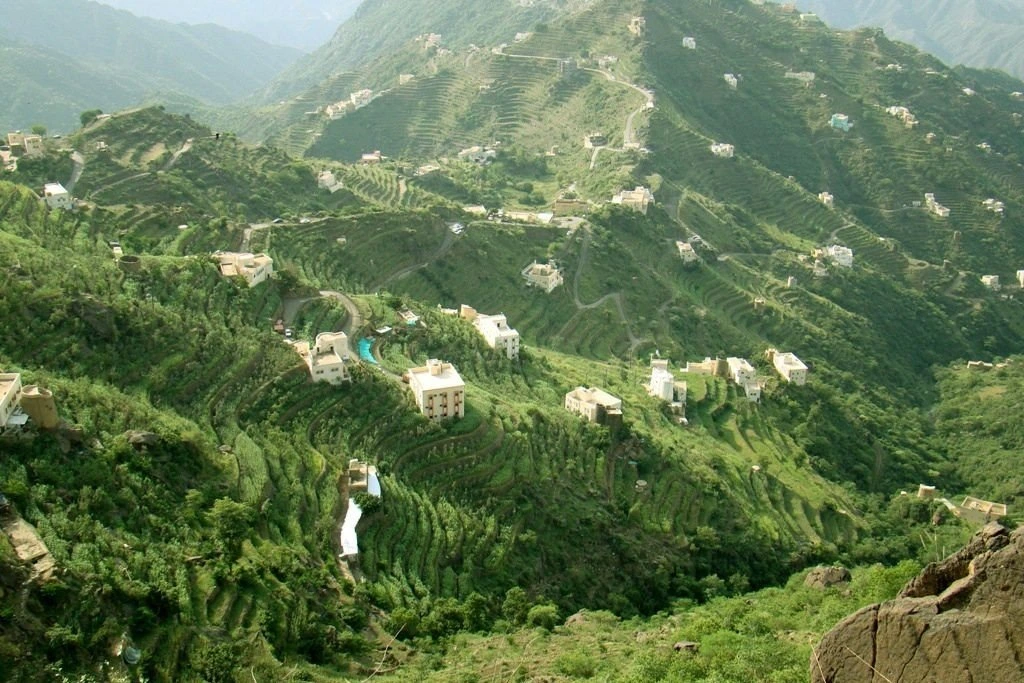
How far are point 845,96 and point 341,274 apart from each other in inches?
2755

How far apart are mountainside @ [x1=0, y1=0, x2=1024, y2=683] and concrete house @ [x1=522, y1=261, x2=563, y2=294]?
4.41 feet

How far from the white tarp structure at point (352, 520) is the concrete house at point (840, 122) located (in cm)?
7961

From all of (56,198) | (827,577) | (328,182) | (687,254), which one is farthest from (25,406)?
(687,254)

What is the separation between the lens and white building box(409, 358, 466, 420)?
→ 102 ft

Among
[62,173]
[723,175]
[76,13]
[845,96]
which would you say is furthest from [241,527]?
[76,13]

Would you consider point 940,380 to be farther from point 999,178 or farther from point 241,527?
point 241,527

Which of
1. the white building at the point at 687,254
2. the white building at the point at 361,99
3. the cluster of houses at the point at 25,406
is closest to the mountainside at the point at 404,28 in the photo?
the white building at the point at 361,99

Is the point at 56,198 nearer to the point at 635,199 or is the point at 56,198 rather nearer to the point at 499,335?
the point at 499,335

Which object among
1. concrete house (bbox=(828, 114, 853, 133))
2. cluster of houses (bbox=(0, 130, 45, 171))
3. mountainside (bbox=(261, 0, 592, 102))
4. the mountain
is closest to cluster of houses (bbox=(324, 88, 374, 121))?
mountainside (bbox=(261, 0, 592, 102))

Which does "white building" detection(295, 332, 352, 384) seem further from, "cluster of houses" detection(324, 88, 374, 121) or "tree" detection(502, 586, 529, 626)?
"cluster of houses" detection(324, 88, 374, 121)

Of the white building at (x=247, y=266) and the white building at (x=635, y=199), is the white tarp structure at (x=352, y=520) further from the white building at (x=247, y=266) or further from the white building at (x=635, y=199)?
the white building at (x=635, y=199)

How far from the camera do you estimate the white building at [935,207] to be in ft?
272

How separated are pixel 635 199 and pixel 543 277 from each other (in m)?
15.8

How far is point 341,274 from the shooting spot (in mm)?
47812
